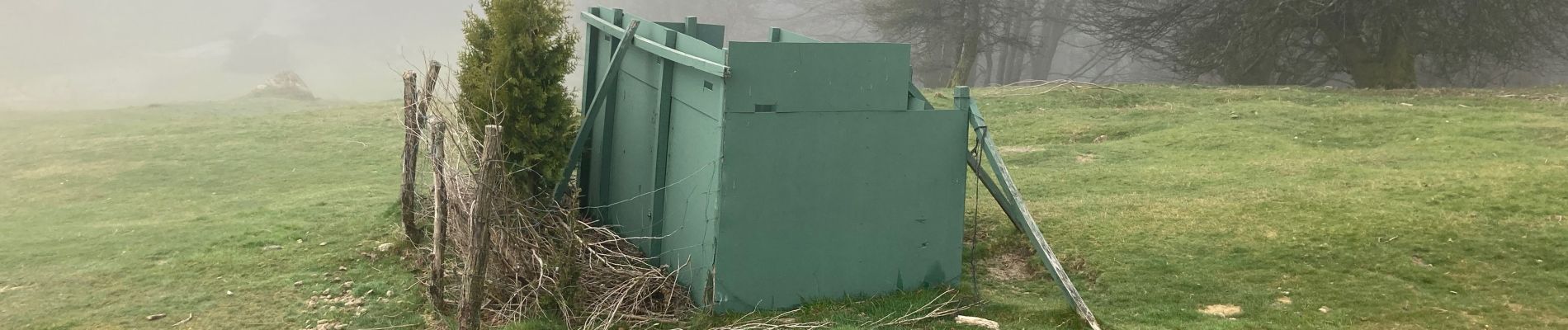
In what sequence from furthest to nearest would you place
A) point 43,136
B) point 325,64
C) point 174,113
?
point 325,64 → point 174,113 → point 43,136

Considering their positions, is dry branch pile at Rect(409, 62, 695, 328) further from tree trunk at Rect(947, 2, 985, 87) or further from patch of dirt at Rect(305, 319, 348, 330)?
tree trunk at Rect(947, 2, 985, 87)

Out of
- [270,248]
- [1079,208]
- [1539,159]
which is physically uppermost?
[1539,159]

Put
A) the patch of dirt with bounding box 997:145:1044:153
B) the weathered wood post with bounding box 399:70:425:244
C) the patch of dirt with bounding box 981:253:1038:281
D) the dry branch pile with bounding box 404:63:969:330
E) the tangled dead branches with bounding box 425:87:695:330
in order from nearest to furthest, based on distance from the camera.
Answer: the dry branch pile with bounding box 404:63:969:330, the tangled dead branches with bounding box 425:87:695:330, the patch of dirt with bounding box 981:253:1038:281, the weathered wood post with bounding box 399:70:425:244, the patch of dirt with bounding box 997:145:1044:153

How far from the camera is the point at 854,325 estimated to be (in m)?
6.67

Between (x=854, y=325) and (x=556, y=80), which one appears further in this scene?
(x=556, y=80)

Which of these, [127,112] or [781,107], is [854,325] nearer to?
[781,107]

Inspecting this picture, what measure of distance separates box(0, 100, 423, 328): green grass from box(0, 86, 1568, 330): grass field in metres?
0.04

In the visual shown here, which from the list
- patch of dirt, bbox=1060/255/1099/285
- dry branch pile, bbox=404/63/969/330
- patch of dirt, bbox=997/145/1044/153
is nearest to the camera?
dry branch pile, bbox=404/63/969/330

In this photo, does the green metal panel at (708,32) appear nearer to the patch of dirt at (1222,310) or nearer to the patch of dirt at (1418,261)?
the patch of dirt at (1222,310)

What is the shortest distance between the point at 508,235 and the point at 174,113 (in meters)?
21.5

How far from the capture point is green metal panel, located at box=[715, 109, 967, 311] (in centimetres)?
680

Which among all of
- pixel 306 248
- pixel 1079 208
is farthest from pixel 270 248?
pixel 1079 208

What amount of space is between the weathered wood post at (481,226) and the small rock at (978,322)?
301 centimetres

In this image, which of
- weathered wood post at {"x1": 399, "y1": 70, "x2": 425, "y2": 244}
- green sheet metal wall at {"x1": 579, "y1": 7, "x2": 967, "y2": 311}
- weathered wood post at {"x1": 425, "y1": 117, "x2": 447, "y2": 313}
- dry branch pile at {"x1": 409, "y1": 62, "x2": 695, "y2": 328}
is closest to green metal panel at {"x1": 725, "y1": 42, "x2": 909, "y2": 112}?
green sheet metal wall at {"x1": 579, "y1": 7, "x2": 967, "y2": 311}
